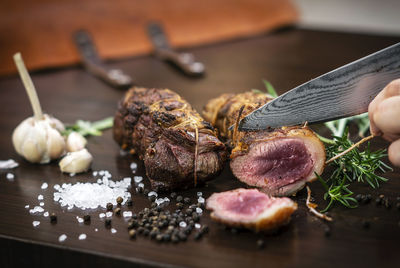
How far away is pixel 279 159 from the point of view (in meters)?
2.62

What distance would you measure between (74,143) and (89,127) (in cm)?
41

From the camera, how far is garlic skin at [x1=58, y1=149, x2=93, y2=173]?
2.94 metres

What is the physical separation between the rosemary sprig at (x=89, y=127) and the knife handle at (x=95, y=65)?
718mm

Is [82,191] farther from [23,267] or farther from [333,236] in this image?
[333,236]

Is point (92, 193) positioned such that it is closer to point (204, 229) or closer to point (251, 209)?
point (204, 229)

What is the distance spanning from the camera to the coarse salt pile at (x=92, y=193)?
8.63 ft

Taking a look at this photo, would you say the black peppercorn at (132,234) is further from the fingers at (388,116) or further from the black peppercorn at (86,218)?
the fingers at (388,116)

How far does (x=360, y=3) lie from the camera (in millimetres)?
6555

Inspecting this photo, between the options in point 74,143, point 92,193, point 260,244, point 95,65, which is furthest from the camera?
point 95,65

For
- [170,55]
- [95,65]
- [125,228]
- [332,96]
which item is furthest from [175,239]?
[170,55]

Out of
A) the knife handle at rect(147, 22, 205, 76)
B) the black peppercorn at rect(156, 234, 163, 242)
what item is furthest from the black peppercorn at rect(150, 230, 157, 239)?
the knife handle at rect(147, 22, 205, 76)

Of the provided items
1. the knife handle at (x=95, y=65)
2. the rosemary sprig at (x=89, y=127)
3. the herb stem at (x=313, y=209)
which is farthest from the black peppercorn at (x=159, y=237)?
the knife handle at (x=95, y=65)

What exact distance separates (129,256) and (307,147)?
1.01 m

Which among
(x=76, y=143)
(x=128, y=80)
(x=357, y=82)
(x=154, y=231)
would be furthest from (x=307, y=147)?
(x=128, y=80)
